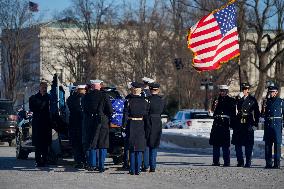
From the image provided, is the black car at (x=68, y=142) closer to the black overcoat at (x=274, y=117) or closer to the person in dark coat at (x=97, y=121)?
the person in dark coat at (x=97, y=121)

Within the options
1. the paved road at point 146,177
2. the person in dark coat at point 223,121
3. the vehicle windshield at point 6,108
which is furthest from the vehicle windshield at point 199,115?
the person in dark coat at point 223,121

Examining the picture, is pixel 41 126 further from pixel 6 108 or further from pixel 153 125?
pixel 6 108

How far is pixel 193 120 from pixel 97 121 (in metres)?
24.9

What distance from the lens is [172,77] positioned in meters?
62.9

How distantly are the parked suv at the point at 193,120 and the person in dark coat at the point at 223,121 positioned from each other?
21.0 m

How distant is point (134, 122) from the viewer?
17906 mm

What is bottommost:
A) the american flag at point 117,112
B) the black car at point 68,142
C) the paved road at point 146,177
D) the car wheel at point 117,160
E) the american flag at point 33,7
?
the paved road at point 146,177

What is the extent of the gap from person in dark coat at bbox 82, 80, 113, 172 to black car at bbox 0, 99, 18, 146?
13.5 meters

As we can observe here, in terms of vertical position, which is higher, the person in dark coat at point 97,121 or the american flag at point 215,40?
the american flag at point 215,40

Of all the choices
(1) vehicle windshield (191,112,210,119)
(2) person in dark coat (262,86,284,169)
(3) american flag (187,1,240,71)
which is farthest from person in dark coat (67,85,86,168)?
(1) vehicle windshield (191,112,210,119)

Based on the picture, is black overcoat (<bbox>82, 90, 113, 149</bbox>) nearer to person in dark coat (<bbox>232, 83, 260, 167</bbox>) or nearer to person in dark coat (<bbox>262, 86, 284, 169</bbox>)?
person in dark coat (<bbox>232, 83, 260, 167</bbox>)

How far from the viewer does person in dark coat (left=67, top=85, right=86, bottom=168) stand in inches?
747

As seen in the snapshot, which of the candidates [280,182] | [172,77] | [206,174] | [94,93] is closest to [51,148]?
[94,93]

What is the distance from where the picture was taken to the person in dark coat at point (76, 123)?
747 inches
